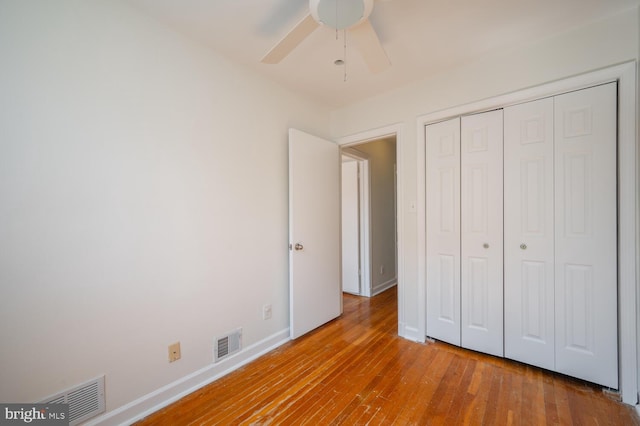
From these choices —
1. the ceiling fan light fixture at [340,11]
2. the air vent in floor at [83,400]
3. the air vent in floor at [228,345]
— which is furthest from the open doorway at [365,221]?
the air vent in floor at [83,400]

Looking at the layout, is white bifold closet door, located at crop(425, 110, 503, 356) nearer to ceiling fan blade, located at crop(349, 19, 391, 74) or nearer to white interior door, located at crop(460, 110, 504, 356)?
white interior door, located at crop(460, 110, 504, 356)

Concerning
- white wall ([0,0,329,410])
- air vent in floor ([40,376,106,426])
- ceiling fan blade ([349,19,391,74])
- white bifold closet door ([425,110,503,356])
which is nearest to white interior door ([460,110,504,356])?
white bifold closet door ([425,110,503,356])

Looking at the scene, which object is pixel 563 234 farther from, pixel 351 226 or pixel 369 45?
pixel 351 226

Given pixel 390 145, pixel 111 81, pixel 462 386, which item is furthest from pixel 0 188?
pixel 390 145

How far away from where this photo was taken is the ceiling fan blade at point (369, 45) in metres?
1.31

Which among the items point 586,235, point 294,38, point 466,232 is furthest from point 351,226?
point 294,38

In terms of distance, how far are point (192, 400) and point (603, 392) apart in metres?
2.73

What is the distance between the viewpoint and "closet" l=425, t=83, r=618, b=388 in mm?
1729

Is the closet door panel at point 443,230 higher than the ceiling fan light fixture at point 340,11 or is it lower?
lower

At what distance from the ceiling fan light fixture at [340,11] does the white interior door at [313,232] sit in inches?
48.4

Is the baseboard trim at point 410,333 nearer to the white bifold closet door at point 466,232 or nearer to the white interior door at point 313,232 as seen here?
the white bifold closet door at point 466,232

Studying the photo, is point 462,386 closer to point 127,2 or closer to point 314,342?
point 314,342

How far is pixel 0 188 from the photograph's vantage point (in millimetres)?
1171

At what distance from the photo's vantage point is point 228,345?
2.06 meters
